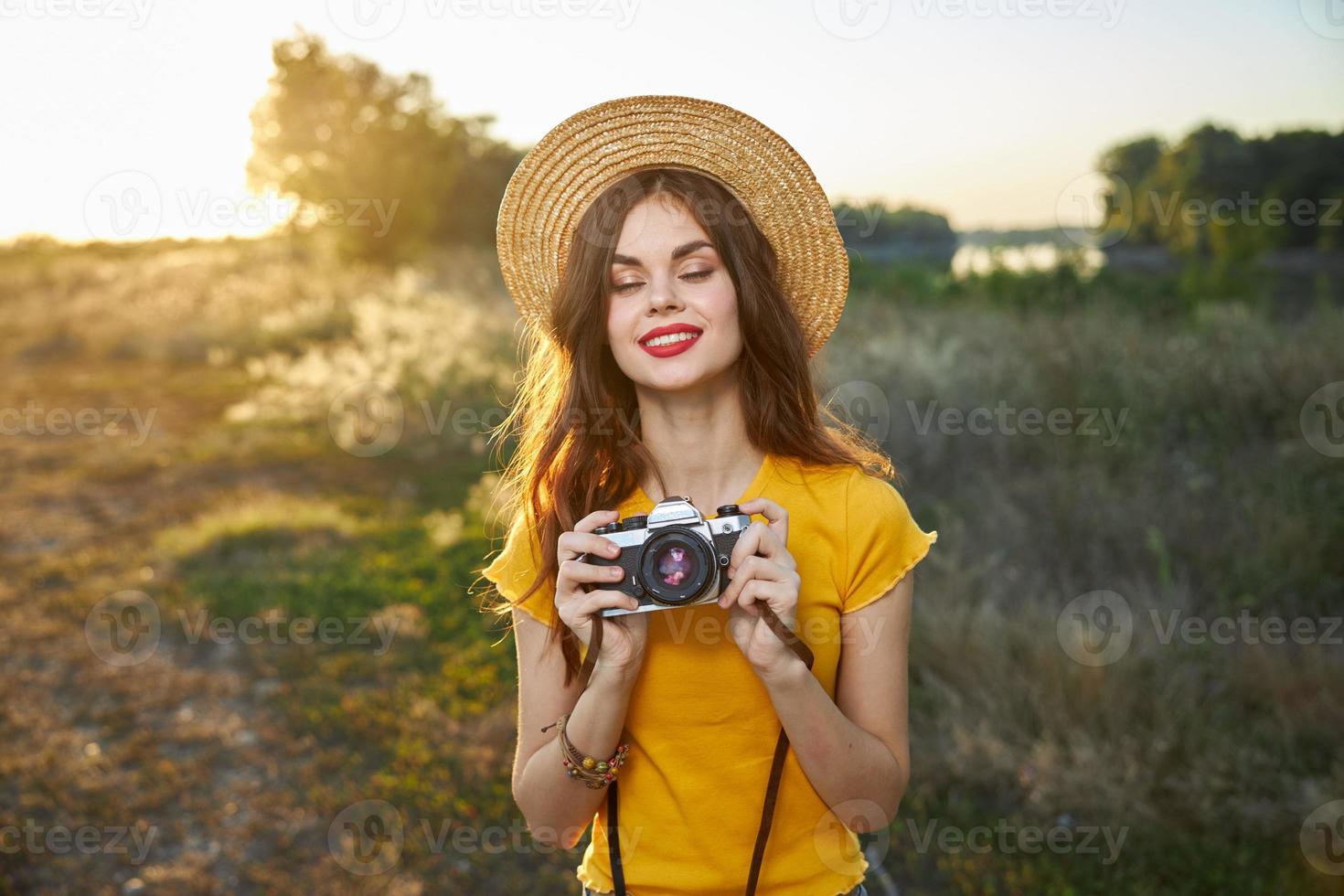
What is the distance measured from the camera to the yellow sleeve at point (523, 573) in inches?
67.0

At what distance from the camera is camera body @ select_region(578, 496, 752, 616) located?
146 cm

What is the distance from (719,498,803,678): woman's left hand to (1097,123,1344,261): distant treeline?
763 cm

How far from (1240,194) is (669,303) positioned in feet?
32.8

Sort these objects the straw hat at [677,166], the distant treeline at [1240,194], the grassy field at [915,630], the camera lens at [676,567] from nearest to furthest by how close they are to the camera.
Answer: the camera lens at [676,567]
the straw hat at [677,166]
the grassy field at [915,630]
the distant treeline at [1240,194]

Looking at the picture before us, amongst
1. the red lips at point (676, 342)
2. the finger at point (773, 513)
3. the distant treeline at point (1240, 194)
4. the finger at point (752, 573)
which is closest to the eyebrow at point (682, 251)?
the red lips at point (676, 342)

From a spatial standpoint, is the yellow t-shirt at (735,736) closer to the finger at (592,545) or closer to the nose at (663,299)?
the finger at (592,545)

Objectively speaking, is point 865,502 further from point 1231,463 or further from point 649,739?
point 1231,463

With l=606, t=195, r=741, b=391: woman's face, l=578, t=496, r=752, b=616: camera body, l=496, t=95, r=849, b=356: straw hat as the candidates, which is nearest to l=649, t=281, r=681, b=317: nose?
l=606, t=195, r=741, b=391: woman's face

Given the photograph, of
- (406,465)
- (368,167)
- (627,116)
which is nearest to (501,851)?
(627,116)

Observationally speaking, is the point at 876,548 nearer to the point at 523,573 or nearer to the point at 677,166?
the point at 523,573

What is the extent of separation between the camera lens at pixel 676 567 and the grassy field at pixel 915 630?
1790mm

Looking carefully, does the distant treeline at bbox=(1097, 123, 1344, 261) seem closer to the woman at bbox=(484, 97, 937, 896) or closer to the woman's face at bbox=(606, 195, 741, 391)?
A: the woman at bbox=(484, 97, 937, 896)

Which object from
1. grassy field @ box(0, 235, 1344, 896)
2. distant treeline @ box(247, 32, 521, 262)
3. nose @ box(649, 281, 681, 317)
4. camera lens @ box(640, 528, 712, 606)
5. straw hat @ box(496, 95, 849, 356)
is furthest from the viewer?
distant treeline @ box(247, 32, 521, 262)

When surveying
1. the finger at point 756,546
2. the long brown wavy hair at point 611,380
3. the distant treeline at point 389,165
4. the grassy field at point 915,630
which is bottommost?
the grassy field at point 915,630
